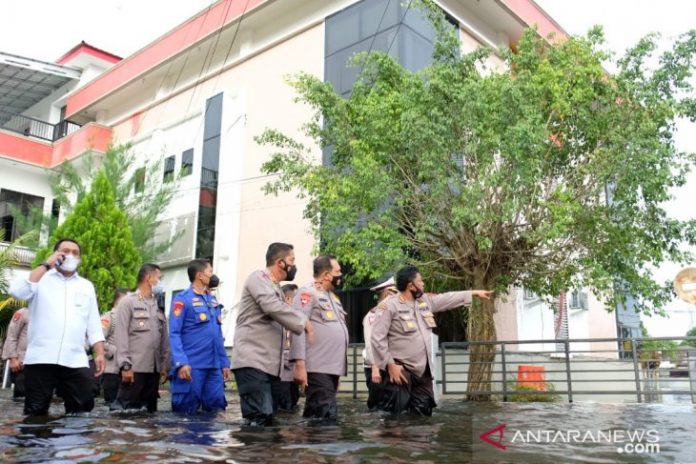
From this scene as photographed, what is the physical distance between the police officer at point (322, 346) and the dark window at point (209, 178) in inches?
494

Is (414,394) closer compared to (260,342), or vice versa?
(260,342)

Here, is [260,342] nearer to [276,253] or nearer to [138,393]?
[276,253]

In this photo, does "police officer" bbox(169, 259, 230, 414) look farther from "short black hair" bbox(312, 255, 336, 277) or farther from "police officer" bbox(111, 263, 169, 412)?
"short black hair" bbox(312, 255, 336, 277)

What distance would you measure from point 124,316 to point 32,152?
20.4m

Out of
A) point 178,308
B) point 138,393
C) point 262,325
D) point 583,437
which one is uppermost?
point 178,308

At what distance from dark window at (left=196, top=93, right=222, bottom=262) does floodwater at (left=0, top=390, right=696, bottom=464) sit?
12.2m

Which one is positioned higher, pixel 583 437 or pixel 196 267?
pixel 196 267

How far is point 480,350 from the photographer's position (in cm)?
1104

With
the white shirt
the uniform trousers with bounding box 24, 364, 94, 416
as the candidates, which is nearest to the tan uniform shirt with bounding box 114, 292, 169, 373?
the uniform trousers with bounding box 24, 364, 94, 416

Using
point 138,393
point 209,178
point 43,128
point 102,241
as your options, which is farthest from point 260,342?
point 43,128

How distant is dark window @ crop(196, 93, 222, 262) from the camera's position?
18.6 metres

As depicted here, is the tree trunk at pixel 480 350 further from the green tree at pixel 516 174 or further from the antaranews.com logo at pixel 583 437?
the antaranews.com logo at pixel 583 437

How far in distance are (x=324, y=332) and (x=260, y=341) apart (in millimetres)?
990

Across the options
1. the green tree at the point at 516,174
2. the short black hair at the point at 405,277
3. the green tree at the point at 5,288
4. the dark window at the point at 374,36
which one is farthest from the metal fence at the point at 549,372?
the green tree at the point at 5,288
